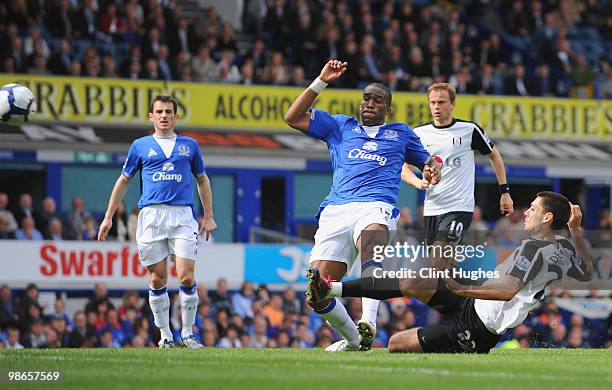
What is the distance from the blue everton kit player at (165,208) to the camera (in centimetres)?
1277

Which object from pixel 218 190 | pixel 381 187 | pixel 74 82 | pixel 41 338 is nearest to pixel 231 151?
pixel 218 190

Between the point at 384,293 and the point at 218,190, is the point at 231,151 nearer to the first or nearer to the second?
the point at 218,190

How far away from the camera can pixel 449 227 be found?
42.7ft

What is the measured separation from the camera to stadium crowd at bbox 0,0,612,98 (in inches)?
968

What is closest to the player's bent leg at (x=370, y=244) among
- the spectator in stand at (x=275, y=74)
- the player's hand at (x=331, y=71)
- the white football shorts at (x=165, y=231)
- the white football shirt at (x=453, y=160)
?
the player's hand at (x=331, y=71)

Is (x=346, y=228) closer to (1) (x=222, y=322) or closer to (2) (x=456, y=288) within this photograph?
(2) (x=456, y=288)

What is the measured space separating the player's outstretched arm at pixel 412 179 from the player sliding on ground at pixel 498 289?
921 mm

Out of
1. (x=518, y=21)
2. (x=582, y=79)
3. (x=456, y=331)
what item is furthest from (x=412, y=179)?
(x=518, y=21)

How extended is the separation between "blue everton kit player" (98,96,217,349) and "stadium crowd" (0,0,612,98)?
11218 millimetres

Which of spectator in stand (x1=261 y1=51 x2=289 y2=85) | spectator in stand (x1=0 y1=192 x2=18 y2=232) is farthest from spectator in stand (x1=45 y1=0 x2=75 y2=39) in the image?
spectator in stand (x1=0 y1=192 x2=18 y2=232)

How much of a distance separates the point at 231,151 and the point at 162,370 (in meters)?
15.8

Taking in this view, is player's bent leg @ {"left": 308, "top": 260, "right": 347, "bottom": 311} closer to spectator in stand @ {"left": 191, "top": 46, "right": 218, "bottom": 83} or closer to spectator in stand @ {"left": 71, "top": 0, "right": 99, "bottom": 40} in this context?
spectator in stand @ {"left": 191, "top": 46, "right": 218, "bottom": 83}

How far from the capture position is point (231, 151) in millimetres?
24875

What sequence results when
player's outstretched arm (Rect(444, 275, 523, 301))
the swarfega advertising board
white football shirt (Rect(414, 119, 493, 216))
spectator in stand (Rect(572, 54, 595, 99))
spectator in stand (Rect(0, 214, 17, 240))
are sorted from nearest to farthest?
1. player's outstretched arm (Rect(444, 275, 523, 301))
2. white football shirt (Rect(414, 119, 493, 216))
3. the swarfega advertising board
4. spectator in stand (Rect(0, 214, 17, 240))
5. spectator in stand (Rect(572, 54, 595, 99))
